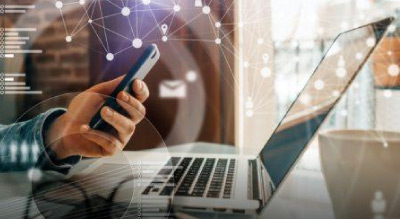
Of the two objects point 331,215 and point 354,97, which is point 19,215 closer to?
point 331,215

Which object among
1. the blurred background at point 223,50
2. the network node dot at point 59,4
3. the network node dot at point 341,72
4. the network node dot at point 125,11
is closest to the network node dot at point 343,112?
the blurred background at point 223,50

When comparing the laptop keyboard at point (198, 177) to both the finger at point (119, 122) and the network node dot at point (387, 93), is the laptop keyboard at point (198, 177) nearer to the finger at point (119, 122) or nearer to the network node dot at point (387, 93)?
the finger at point (119, 122)

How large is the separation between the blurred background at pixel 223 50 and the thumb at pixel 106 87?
0.02 m

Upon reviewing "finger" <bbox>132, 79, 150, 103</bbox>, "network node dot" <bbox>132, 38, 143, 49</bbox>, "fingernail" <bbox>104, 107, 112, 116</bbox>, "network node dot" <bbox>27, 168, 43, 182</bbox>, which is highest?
"network node dot" <bbox>132, 38, 143, 49</bbox>

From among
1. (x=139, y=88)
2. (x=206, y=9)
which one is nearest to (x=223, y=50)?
(x=206, y=9)

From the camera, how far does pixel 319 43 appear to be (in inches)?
21.8

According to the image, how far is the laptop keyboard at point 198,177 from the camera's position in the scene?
376mm

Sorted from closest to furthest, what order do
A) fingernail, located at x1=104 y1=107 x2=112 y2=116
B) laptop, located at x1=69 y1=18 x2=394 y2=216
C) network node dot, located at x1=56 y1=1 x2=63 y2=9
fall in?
laptop, located at x1=69 y1=18 x2=394 y2=216
fingernail, located at x1=104 y1=107 x2=112 y2=116
network node dot, located at x1=56 y1=1 x2=63 y2=9

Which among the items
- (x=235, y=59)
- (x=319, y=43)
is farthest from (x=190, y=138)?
(x=319, y=43)

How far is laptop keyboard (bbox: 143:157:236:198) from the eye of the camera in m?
0.38


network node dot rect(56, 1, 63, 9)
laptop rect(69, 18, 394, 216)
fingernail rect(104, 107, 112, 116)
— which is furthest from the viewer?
network node dot rect(56, 1, 63, 9)

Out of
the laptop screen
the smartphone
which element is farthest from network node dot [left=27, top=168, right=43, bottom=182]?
the laptop screen

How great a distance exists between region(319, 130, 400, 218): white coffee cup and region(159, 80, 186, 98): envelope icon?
32cm

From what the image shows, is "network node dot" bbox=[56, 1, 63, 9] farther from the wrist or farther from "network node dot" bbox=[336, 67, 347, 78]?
"network node dot" bbox=[336, 67, 347, 78]
